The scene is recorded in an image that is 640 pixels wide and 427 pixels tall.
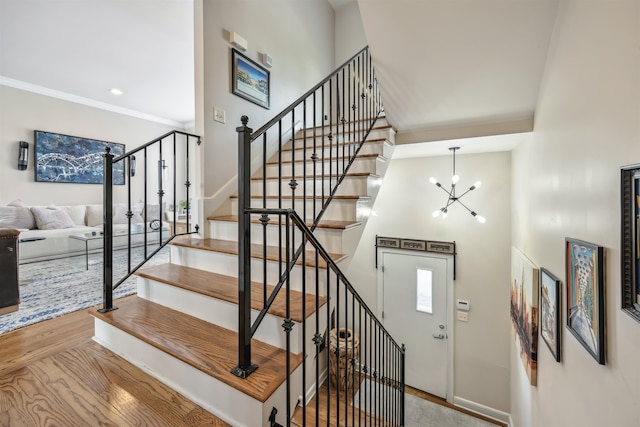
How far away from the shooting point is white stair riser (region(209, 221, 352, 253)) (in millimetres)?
1872

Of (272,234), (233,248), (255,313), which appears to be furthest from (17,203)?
(255,313)

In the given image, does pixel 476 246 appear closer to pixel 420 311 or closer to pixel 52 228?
pixel 420 311

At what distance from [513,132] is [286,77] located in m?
2.60

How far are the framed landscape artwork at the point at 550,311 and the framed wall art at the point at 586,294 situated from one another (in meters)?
0.18

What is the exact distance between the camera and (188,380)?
4.32 feet

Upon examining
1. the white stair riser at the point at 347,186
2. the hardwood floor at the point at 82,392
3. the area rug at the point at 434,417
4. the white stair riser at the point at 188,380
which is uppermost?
the white stair riser at the point at 347,186

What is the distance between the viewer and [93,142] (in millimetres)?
5516

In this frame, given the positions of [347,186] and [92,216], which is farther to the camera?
[92,216]

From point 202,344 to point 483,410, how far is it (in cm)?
412

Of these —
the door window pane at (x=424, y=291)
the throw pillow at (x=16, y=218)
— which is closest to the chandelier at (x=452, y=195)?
the door window pane at (x=424, y=291)

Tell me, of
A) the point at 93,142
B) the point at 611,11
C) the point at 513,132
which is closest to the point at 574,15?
the point at 611,11

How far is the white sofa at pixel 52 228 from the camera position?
398 cm

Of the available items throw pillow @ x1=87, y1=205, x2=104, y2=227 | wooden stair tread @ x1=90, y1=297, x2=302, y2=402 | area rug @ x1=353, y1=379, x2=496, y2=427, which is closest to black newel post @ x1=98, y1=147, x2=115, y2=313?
wooden stair tread @ x1=90, y1=297, x2=302, y2=402

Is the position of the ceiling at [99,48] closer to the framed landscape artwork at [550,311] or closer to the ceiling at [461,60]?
the ceiling at [461,60]
